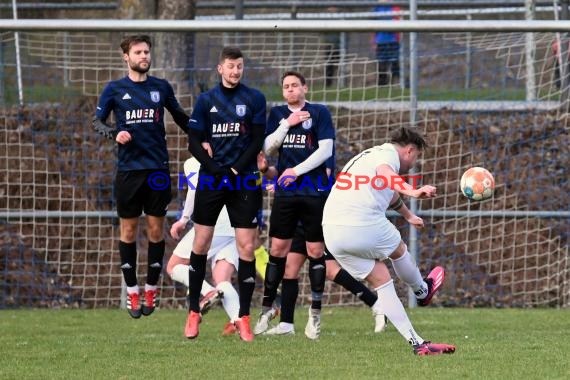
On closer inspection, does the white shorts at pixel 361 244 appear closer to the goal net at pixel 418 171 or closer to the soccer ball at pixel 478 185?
the soccer ball at pixel 478 185

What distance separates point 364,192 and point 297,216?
4.82 feet

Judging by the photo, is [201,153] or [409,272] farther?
[201,153]

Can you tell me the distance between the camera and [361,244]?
7.57 metres

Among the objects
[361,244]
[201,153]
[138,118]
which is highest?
[138,118]

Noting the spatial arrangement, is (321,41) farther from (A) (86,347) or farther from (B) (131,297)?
(A) (86,347)

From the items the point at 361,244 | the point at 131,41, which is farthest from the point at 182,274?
the point at 361,244

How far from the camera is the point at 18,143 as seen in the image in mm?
12992

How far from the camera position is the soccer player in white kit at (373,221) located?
24.8ft

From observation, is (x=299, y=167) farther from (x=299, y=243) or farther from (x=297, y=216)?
(x=299, y=243)

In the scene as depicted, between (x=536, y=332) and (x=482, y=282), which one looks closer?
(x=536, y=332)

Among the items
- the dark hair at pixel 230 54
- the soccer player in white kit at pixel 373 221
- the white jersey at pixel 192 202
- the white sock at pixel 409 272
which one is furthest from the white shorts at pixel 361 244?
the white jersey at pixel 192 202

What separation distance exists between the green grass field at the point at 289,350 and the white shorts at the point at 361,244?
1.98 ft

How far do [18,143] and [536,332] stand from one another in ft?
21.4

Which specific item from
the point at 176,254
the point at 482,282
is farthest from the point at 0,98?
the point at 482,282
